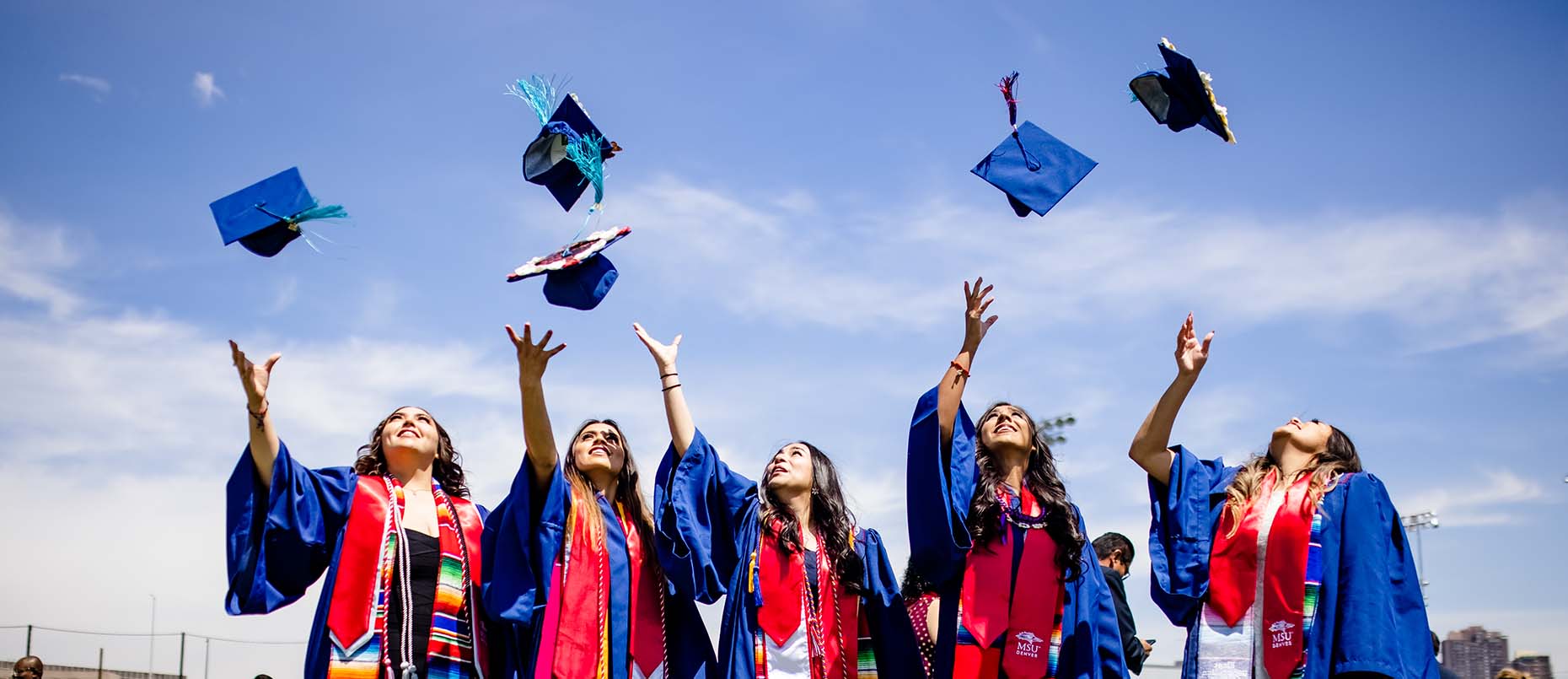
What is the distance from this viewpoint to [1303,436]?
5316 millimetres

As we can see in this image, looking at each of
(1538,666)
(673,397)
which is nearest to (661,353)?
(673,397)

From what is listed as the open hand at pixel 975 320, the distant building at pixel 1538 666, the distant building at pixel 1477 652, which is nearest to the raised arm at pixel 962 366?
the open hand at pixel 975 320

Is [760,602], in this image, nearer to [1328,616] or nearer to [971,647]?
[971,647]

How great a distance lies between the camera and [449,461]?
5.60 metres

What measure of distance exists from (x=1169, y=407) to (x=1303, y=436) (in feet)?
1.81

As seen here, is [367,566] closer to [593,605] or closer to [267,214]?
[593,605]

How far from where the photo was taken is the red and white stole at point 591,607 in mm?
5160

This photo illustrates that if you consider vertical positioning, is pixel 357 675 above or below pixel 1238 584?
below

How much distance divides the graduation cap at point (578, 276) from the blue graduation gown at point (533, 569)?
Result: 2.20ft

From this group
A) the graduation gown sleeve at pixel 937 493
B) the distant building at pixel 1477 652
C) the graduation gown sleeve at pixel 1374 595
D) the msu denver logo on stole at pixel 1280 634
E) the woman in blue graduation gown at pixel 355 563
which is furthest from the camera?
the distant building at pixel 1477 652

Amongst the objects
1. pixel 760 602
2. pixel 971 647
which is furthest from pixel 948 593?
pixel 760 602

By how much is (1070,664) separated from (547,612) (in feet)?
6.27

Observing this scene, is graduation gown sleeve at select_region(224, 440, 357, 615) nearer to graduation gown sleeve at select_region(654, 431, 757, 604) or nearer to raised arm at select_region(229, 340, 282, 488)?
raised arm at select_region(229, 340, 282, 488)

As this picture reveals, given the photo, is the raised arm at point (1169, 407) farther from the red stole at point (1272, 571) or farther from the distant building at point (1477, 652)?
the distant building at point (1477, 652)
